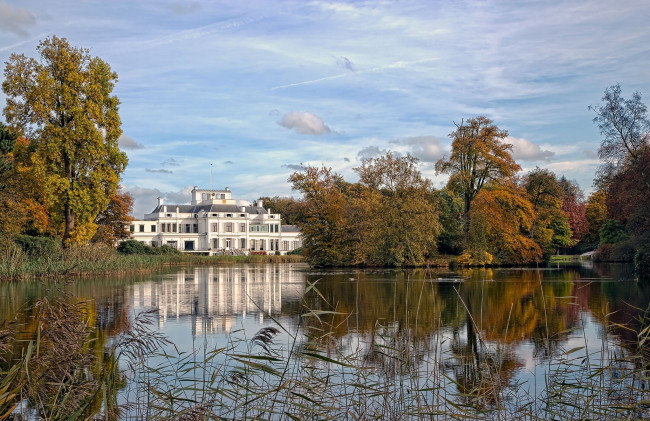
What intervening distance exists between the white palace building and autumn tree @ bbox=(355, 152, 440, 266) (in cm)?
3128

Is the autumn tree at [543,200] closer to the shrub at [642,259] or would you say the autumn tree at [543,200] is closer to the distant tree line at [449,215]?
the distant tree line at [449,215]

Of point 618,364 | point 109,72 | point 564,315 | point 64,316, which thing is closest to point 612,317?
point 564,315

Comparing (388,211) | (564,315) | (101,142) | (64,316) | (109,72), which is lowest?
(564,315)

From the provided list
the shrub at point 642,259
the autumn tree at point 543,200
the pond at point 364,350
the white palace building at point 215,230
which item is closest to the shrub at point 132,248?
the white palace building at point 215,230

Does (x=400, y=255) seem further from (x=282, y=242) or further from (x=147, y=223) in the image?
(x=147, y=223)

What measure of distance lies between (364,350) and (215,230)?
6496cm

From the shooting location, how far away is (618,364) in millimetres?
6957

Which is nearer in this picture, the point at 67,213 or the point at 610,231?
the point at 67,213

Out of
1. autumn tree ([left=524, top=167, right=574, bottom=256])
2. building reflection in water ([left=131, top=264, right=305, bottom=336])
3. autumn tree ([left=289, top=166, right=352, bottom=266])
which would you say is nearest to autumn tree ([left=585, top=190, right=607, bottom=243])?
autumn tree ([left=524, top=167, right=574, bottom=256])

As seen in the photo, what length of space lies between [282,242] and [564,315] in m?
62.3

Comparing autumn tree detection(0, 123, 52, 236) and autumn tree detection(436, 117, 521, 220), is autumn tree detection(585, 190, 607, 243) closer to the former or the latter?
autumn tree detection(436, 117, 521, 220)

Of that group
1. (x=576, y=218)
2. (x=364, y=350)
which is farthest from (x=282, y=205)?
(x=364, y=350)

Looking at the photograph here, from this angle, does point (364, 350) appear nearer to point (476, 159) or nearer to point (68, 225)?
point (68, 225)

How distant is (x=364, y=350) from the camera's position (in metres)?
7.73
